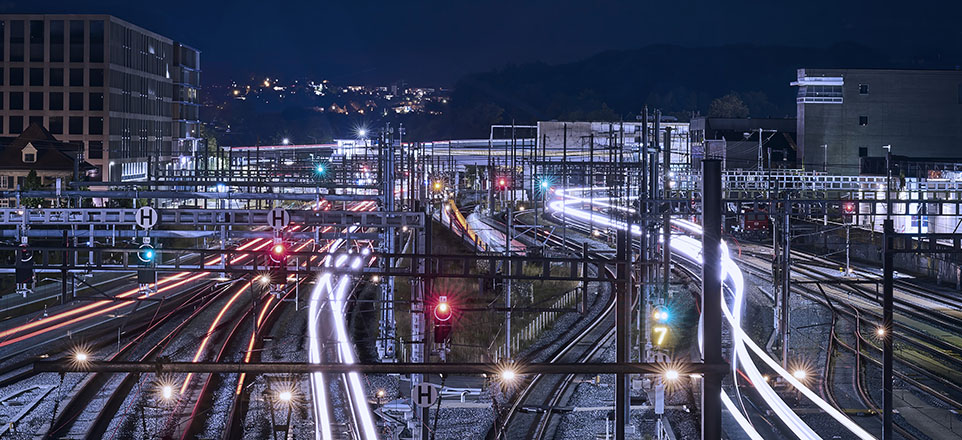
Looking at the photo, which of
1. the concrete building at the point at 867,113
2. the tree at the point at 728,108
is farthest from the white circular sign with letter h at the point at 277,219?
the tree at the point at 728,108

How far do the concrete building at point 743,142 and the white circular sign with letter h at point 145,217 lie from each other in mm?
38298

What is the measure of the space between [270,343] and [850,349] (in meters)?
12.7

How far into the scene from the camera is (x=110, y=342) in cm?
2175

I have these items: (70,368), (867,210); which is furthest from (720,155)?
(70,368)

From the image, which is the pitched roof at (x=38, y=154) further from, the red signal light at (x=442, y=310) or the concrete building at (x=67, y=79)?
the red signal light at (x=442, y=310)

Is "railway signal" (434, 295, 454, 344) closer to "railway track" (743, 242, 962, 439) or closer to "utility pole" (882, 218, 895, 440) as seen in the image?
"utility pole" (882, 218, 895, 440)

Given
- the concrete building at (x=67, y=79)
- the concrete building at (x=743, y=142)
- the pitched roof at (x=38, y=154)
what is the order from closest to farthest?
the pitched roof at (x=38, y=154) → the concrete building at (x=67, y=79) → the concrete building at (x=743, y=142)

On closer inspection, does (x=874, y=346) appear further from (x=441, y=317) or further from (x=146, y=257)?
(x=146, y=257)

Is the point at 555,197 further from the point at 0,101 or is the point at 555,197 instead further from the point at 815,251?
the point at 0,101

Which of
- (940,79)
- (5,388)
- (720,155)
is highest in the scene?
(940,79)

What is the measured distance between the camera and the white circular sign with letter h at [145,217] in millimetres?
16830

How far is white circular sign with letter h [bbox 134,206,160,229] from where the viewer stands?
16.8m

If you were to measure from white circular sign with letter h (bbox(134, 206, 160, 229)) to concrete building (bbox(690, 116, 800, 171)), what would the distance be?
38.3 metres

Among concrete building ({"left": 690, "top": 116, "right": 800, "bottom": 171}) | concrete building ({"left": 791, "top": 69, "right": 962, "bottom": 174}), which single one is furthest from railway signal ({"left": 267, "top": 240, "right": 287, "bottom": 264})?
concrete building ({"left": 791, "top": 69, "right": 962, "bottom": 174})
